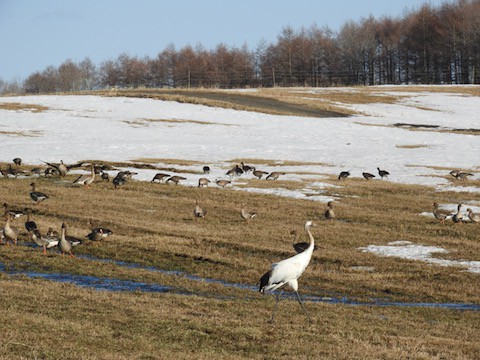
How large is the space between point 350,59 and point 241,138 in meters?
87.8

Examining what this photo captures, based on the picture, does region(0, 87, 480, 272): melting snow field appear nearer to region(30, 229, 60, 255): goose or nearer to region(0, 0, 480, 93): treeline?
region(30, 229, 60, 255): goose

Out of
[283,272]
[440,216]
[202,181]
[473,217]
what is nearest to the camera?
[283,272]

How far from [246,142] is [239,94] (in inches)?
1365

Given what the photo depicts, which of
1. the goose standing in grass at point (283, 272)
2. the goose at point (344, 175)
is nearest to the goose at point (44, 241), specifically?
the goose standing in grass at point (283, 272)

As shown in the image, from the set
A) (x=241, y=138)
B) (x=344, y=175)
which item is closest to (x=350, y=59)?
(x=241, y=138)

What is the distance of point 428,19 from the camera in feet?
456

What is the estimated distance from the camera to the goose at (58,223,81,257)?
2259 centimetres

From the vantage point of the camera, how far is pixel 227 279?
21.0 meters

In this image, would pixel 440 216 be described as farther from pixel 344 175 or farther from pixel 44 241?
pixel 44 241

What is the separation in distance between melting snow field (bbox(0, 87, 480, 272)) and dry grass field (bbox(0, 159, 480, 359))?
2959mm

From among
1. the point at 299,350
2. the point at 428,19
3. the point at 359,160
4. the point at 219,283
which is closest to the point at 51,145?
the point at 359,160

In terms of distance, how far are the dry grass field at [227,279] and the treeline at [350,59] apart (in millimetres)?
96805

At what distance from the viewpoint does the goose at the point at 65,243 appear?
2259 centimetres

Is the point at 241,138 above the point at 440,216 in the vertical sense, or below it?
above
